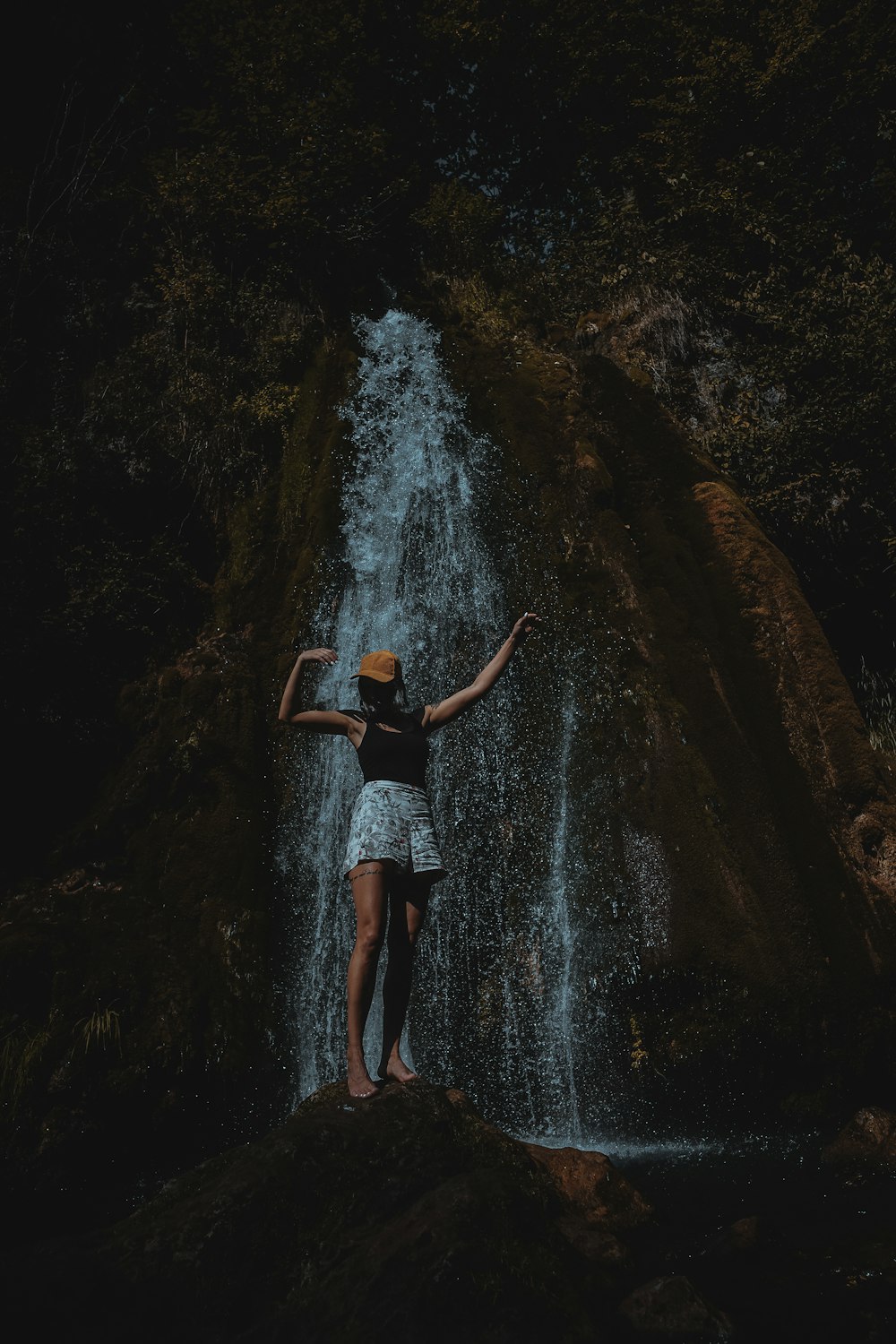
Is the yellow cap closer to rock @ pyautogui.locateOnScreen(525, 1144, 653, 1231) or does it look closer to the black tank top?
the black tank top

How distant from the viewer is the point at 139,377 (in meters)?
10.4

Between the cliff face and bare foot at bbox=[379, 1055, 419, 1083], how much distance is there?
216 centimetres

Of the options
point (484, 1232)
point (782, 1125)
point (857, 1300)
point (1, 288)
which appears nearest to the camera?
point (484, 1232)

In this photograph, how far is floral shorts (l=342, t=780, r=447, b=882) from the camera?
3.78 m

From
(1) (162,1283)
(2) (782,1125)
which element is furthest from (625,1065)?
(1) (162,1283)

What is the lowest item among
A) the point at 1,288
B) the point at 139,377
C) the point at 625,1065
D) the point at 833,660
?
the point at 625,1065

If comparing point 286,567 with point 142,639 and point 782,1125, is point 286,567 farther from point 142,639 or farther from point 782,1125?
point 782,1125

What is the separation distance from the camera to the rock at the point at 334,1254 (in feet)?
7.70

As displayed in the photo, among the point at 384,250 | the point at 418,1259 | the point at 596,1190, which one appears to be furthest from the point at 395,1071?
the point at 384,250

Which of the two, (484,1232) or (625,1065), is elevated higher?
(625,1065)

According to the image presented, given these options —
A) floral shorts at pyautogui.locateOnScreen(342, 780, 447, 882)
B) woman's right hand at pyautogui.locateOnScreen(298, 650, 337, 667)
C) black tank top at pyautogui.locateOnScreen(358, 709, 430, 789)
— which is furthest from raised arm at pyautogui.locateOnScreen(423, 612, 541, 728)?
woman's right hand at pyautogui.locateOnScreen(298, 650, 337, 667)

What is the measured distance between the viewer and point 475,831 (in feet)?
21.3

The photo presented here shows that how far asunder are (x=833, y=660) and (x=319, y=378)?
6.33 m

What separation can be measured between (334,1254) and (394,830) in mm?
1586
